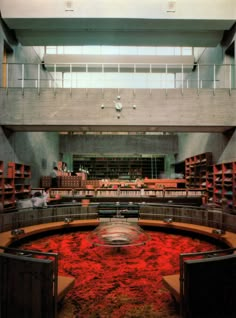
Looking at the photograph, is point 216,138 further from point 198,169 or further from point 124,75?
point 124,75

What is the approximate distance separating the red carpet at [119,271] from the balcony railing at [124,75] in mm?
5482

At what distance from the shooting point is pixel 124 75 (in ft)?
40.2

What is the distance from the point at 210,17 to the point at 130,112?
13.5 feet

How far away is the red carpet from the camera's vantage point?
2846 millimetres

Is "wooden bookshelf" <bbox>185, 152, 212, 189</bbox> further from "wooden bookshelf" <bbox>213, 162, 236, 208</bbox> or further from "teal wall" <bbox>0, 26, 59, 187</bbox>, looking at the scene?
"teal wall" <bbox>0, 26, 59, 187</bbox>

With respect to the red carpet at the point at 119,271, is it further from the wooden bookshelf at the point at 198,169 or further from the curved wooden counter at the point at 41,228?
the wooden bookshelf at the point at 198,169

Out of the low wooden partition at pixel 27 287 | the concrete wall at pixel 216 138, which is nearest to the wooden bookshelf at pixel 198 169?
the concrete wall at pixel 216 138

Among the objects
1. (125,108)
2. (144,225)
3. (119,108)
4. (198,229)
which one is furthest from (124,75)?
(198,229)

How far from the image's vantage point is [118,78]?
12.3m

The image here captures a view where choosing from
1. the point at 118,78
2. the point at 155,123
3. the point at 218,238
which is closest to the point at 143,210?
the point at 218,238

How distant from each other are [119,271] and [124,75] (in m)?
10.2

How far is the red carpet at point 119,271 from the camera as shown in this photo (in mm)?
2846

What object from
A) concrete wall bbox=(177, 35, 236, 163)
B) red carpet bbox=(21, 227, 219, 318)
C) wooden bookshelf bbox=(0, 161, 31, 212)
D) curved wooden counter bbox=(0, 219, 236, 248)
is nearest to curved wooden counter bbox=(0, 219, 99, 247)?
curved wooden counter bbox=(0, 219, 236, 248)

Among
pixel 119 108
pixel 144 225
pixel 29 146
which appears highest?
pixel 119 108
